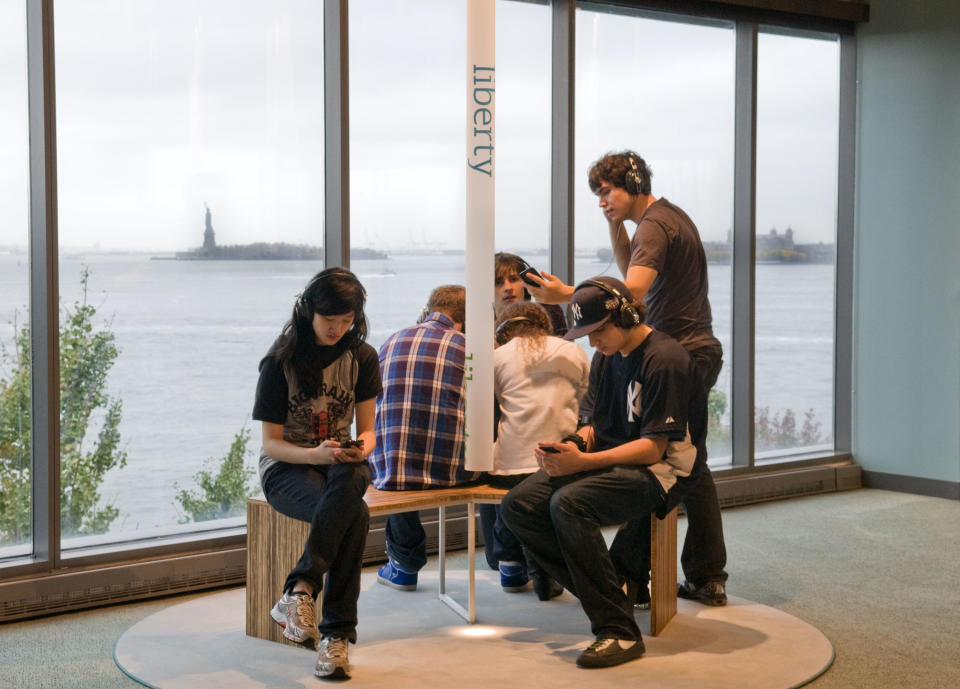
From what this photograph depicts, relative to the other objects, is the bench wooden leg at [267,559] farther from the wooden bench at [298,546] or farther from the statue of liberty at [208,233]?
the statue of liberty at [208,233]

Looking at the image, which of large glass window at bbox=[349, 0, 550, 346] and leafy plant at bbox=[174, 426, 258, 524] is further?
large glass window at bbox=[349, 0, 550, 346]

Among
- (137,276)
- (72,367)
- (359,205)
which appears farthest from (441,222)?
(72,367)

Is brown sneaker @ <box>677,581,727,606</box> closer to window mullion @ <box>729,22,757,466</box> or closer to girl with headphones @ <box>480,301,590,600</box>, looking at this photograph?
girl with headphones @ <box>480,301,590,600</box>

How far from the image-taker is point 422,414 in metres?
3.82

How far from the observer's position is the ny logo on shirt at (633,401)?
3.46 m

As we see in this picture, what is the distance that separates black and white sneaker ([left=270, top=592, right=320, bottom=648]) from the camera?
3141 mm

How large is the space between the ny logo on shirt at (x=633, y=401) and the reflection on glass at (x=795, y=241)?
2.82 meters

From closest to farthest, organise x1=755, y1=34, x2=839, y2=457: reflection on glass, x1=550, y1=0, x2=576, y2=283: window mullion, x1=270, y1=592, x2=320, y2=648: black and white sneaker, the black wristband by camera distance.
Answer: x1=270, y1=592, x2=320, y2=648: black and white sneaker, the black wristband, x1=550, y1=0, x2=576, y2=283: window mullion, x1=755, y1=34, x2=839, y2=457: reflection on glass

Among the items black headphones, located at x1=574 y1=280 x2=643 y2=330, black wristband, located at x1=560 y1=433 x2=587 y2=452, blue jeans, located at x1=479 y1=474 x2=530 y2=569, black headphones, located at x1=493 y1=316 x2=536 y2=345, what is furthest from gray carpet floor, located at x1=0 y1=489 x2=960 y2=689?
black headphones, located at x1=493 y1=316 x2=536 y2=345

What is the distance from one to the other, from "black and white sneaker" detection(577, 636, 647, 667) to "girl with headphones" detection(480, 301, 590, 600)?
0.52 metres

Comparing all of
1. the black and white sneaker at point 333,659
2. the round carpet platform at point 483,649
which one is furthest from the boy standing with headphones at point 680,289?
the black and white sneaker at point 333,659

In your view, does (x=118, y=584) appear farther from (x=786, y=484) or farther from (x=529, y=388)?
(x=786, y=484)

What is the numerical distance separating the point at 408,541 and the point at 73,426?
1272 mm

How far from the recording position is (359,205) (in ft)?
15.7
